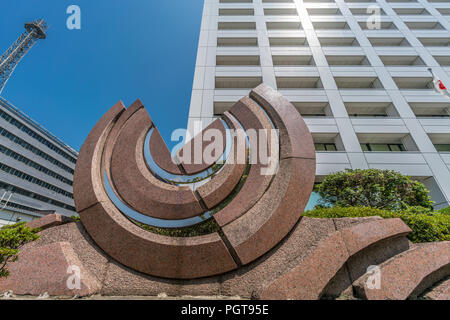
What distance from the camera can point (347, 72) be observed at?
1434 cm

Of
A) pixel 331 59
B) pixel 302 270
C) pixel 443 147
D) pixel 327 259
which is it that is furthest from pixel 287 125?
pixel 443 147

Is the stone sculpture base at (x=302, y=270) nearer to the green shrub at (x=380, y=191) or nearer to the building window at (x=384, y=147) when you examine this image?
the green shrub at (x=380, y=191)

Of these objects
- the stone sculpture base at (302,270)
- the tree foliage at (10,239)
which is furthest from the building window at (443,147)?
the tree foliage at (10,239)

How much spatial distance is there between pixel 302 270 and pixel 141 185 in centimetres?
338

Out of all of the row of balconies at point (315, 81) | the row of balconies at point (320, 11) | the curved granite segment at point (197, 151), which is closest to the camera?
the curved granite segment at point (197, 151)

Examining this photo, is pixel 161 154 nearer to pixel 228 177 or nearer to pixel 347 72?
pixel 228 177

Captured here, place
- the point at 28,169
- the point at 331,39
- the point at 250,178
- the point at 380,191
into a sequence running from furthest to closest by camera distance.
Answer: the point at 28,169
the point at 331,39
the point at 380,191
the point at 250,178

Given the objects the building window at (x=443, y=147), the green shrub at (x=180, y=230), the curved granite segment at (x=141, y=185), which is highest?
the building window at (x=443, y=147)

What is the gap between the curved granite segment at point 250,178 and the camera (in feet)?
12.0

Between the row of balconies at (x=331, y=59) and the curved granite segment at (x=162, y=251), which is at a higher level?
the row of balconies at (x=331, y=59)

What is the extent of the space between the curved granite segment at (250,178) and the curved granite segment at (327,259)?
4.20 ft

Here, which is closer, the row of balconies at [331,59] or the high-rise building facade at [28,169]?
the row of balconies at [331,59]

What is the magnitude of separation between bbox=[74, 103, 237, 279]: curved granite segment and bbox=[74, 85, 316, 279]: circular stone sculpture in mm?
17

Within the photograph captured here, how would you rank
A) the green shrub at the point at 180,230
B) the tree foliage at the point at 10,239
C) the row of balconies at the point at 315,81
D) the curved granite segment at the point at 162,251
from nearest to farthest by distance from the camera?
the tree foliage at the point at 10,239
the curved granite segment at the point at 162,251
the green shrub at the point at 180,230
the row of balconies at the point at 315,81
